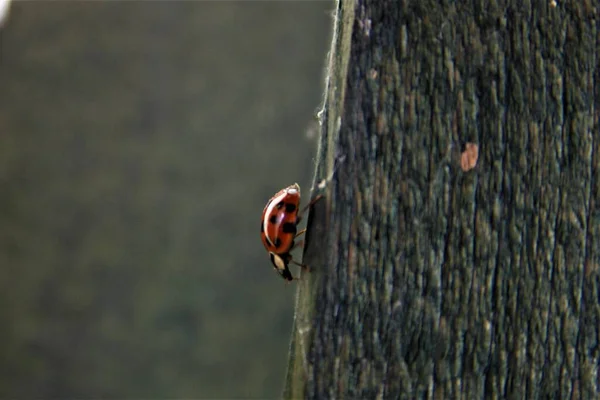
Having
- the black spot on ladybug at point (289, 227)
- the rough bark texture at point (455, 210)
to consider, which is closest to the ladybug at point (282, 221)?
the black spot on ladybug at point (289, 227)

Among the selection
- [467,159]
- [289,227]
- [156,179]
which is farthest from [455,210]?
[156,179]

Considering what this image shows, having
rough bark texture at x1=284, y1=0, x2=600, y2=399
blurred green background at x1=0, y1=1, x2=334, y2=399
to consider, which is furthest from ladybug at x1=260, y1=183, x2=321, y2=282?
blurred green background at x1=0, y1=1, x2=334, y2=399

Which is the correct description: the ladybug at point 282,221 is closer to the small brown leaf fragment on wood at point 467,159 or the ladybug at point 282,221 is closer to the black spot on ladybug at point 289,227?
the black spot on ladybug at point 289,227

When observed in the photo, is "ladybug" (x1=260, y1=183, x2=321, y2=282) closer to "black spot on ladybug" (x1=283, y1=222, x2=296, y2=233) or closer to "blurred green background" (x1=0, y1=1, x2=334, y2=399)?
"black spot on ladybug" (x1=283, y1=222, x2=296, y2=233)

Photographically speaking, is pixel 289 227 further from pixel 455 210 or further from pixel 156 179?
pixel 156 179

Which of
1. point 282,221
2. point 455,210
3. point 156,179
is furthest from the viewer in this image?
point 156,179
